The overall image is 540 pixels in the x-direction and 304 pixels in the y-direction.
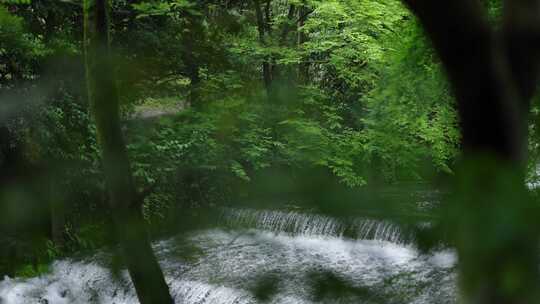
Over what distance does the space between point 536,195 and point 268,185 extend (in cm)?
48

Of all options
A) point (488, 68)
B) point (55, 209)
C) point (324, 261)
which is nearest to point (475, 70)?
point (488, 68)

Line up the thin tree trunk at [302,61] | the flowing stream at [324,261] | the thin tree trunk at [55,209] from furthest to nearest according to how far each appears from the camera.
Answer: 1. the thin tree trunk at [302,61]
2. the thin tree trunk at [55,209]
3. the flowing stream at [324,261]

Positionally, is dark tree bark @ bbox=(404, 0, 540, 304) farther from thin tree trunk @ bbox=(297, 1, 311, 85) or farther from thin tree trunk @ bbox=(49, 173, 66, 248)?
thin tree trunk @ bbox=(49, 173, 66, 248)

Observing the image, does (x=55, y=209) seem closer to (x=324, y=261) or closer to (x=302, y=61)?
(x=324, y=261)

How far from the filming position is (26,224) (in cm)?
155

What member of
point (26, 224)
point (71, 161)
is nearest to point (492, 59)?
point (26, 224)

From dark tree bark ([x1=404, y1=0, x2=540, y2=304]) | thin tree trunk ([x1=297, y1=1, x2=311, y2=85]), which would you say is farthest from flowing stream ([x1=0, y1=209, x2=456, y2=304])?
thin tree trunk ([x1=297, y1=1, x2=311, y2=85])

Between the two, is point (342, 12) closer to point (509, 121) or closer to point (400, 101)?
point (400, 101)

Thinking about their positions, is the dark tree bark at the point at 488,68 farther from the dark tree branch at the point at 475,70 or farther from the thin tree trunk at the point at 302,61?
the thin tree trunk at the point at 302,61

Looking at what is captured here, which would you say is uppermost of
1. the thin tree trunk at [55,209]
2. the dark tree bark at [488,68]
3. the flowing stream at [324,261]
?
the dark tree bark at [488,68]

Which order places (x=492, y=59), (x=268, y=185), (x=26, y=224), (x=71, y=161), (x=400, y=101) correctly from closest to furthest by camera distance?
(x=492, y=59) → (x=268, y=185) → (x=26, y=224) → (x=71, y=161) → (x=400, y=101)

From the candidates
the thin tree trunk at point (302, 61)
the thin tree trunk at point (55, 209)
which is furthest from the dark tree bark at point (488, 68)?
the thin tree trunk at point (55, 209)

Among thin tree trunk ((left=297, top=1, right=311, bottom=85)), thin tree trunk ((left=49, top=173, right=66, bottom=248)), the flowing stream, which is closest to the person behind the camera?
the flowing stream

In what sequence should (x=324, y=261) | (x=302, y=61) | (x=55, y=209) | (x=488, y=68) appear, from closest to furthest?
1. (x=488, y=68)
2. (x=324, y=261)
3. (x=55, y=209)
4. (x=302, y=61)
